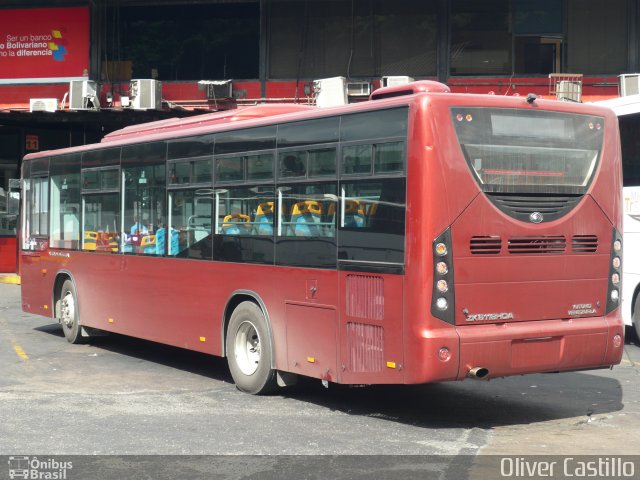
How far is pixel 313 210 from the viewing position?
1002 cm

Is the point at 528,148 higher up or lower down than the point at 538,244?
higher up

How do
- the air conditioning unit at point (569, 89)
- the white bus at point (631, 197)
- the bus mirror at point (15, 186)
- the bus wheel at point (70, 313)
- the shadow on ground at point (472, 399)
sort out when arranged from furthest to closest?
the air conditioning unit at point (569, 89), the bus mirror at point (15, 186), the bus wheel at point (70, 313), the white bus at point (631, 197), the shadow on ground at point (472, 399)

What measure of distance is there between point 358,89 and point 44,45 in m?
8.82

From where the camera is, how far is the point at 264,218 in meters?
10.8

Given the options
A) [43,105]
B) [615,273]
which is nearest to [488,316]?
[615,273]

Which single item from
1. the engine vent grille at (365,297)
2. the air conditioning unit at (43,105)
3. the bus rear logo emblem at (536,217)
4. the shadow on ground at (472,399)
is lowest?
the shadow on ground at (472,399)

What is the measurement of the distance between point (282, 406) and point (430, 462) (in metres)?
2.83

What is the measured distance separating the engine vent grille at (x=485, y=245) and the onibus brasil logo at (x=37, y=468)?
3809 millimetres

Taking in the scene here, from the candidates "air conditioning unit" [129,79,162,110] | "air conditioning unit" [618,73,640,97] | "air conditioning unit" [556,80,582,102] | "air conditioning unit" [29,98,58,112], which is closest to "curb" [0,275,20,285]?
"air conditioning unit" [29,98,58,112]

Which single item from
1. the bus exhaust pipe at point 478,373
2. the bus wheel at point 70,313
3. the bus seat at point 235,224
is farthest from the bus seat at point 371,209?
the bus wheel at point 70,313

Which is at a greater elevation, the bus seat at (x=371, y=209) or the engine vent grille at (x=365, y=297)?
the bus seat at (x=371, y=209)

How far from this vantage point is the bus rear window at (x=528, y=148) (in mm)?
9000

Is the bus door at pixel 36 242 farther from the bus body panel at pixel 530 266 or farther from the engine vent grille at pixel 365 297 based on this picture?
the bus body panel at pixel 530 266

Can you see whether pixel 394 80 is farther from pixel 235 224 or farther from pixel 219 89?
pixel 235 224
